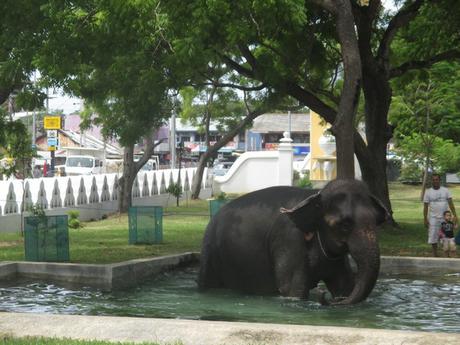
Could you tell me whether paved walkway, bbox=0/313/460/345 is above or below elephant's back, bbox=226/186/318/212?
below

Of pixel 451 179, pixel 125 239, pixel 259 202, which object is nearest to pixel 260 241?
pixel 259 202

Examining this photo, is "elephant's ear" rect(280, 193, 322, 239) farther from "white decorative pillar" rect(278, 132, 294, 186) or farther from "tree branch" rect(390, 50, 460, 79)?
"white decorative pillar" rect(278, 132, 294, 186)

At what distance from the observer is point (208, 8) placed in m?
14.2

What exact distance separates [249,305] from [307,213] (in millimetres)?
1330

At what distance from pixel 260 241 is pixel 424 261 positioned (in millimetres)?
3988

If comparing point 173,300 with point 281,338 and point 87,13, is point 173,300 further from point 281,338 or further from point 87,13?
point 87,13

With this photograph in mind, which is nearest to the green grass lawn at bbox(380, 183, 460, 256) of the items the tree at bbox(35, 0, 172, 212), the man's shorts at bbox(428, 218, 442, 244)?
the man's shorts at bbox(428, 218, 442, 244)

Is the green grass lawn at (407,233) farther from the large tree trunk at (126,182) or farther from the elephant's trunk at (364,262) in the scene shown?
→ the large tree trunk at (126,182)

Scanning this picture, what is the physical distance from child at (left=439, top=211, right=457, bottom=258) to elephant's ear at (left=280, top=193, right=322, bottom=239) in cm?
598

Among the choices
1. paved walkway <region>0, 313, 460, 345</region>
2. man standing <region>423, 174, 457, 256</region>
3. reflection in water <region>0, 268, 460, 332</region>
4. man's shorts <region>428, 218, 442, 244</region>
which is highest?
man standing <region>423, 174, 457, 256</region>

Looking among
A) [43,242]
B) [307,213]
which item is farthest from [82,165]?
[307,213]

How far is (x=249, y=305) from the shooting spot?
10203 millimetres

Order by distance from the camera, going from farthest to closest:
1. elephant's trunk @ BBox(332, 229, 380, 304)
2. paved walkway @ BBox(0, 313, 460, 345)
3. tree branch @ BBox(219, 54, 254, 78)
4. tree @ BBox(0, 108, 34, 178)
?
tree branch @ BBox(219, 54, 254, 78) → tree @ BBox(0, 108, 34, 178) → elephant's trunk @ BBox(332, 229, 380, 304) → paved walkway @ BBox(0, 313, 460, 345)

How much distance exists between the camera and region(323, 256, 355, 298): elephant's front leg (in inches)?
393
